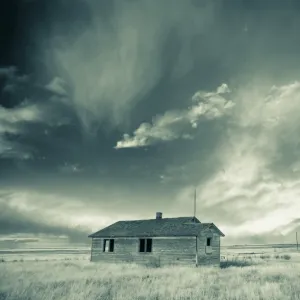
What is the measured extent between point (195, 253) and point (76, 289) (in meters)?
15.5

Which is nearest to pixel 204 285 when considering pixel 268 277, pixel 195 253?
pixel 268 277

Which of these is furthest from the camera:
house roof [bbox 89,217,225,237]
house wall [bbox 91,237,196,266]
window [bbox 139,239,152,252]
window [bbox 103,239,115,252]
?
window [bbox 103,239,115,252]

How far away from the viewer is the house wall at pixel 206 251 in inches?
999

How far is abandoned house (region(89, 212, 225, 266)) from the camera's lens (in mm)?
25484

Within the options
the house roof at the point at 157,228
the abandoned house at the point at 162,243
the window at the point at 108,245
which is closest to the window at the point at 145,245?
the abandoned house at the point at 162,243

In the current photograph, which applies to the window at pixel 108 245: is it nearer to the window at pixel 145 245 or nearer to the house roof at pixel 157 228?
the house roof at pixel 157 228

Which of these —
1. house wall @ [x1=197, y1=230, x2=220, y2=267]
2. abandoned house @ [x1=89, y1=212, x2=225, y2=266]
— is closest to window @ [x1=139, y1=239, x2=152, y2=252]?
abandoned house @ [x1=89, y1=212, x2=225, y2=266]

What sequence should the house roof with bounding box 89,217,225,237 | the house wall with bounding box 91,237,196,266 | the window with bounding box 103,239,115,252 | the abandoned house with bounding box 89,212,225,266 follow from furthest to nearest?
the window with bounding box 103,239,115,252
the house roof with bounding box 89,217,225,237
the abandoned house with bounding box 89,212,225,266
the house wall with bounding box 91,237,196,266

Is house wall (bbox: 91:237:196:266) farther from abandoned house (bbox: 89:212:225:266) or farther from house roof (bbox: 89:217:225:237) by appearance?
house roof (bbox: 89:217:225:237)

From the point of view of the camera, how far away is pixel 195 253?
2500cm

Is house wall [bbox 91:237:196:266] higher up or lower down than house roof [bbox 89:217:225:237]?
lower down

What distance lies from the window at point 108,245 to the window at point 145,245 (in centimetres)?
297

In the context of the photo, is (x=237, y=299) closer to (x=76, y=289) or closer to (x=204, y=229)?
(x=76, y=289)

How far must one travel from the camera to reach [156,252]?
26688 mm
